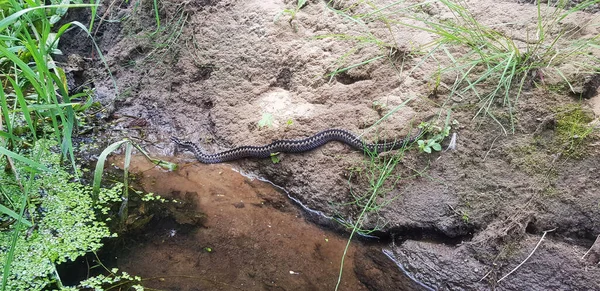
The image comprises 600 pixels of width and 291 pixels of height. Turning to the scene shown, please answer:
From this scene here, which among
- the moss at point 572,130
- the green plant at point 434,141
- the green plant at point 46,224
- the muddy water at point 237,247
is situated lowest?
the muddy water at point 237,247

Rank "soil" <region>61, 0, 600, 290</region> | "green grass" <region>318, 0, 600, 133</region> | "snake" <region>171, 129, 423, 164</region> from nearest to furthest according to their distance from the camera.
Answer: "soil" <region>61, 0, 600, 290</region>, "green grass" <region>318, 0, 600, 133</region>, "snake" <region>171, 129, 423, 164</region>

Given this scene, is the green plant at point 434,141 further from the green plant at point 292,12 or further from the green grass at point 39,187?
the green grass at point 39,187

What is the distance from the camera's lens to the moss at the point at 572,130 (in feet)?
12.1

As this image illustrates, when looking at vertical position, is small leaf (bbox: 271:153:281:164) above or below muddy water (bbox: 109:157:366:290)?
above

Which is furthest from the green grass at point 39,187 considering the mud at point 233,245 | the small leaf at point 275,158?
the small leaf at point 275,158

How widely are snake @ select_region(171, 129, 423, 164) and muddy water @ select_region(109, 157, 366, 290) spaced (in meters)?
0.38

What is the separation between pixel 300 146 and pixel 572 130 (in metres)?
2.66

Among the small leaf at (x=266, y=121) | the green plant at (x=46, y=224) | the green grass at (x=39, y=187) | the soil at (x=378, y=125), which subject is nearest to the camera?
the green grass at (x=39, y=187)

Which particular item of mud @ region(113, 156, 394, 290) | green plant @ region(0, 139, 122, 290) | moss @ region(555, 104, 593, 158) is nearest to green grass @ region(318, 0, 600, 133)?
moss @ region(555, 104, 593, 158)

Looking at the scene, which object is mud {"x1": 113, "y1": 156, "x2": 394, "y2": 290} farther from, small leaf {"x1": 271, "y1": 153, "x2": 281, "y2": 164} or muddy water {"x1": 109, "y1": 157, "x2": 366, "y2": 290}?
small leaf {"x1": 271, "y1": 153, "x2": 281, "y2": 164}

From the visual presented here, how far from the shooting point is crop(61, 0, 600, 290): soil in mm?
3643

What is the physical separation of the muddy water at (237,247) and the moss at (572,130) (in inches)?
81.5

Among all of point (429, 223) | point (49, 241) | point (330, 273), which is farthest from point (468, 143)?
point (49, 241)

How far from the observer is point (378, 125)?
4.67 metres
